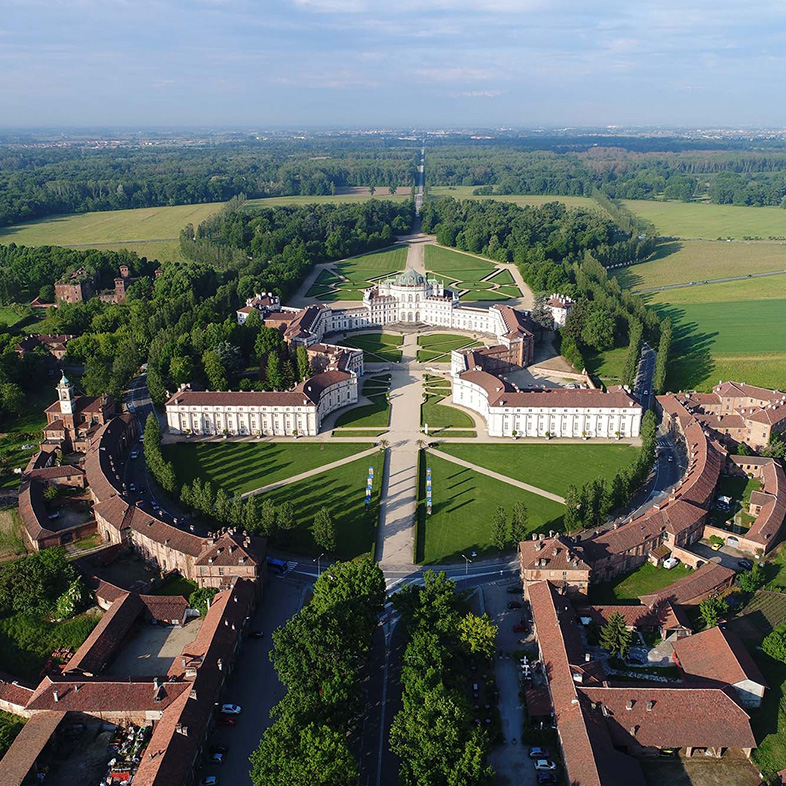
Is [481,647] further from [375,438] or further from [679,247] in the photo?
[679,247]

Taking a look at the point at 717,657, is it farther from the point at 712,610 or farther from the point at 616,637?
the point at 616,637

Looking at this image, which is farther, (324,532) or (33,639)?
(324,532)

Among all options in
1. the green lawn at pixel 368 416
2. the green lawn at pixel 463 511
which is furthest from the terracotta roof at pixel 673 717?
the green lawn at pixel 368 416

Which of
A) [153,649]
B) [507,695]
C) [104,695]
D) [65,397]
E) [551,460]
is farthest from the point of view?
[65,397]

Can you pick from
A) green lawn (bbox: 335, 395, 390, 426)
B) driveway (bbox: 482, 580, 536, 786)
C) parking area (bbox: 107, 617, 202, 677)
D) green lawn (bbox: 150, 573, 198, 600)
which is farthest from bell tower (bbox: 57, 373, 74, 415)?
driveway (bbox: 482, 580, 536, 786)

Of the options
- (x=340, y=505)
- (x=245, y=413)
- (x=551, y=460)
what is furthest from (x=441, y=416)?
(x=340, y=505)

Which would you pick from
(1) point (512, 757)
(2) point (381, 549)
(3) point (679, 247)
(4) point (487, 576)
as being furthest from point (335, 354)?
(3) point (679, 247)

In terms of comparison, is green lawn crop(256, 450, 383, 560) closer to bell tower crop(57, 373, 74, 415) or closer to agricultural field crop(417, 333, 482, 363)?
bell tower crop(57, 373, 74, 415)
